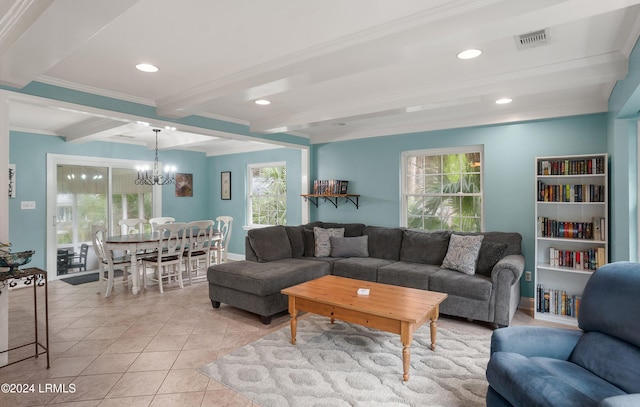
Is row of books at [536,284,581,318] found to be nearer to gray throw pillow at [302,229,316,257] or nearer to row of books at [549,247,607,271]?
row of books at [549,247,607,271]

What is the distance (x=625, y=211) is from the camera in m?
3.09

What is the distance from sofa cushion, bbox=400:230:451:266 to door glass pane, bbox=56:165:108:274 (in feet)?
17.3

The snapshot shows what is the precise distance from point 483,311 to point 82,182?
642 cm

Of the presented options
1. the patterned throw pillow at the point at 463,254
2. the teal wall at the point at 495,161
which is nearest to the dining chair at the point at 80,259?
the teal wall at the point at 495,161

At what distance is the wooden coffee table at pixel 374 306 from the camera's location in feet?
8.30

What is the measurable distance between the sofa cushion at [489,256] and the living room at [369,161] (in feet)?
1.92

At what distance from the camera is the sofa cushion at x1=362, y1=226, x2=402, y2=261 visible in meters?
4.71

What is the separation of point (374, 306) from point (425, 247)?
1912 millimetres

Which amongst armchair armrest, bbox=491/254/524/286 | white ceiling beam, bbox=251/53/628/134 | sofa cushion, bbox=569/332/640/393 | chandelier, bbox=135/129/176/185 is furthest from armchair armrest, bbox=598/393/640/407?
chandelier, bbox=135/129/176/185

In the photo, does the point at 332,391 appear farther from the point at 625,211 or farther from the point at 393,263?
the point at 625,211

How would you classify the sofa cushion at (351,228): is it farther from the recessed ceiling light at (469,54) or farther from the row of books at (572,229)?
the recessed ceiling light at (469,54)

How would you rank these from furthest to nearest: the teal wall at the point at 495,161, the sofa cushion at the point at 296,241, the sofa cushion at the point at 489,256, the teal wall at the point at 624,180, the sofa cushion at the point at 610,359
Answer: the sofa cushion at the point at 296,241
the teal wall at the point at 495,161
the sofa cushion at the point at 489,256
the teal wall at the point at 624,180
the sofa cushion at the point at 610,359

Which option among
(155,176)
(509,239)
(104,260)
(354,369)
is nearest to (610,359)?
(354,369)

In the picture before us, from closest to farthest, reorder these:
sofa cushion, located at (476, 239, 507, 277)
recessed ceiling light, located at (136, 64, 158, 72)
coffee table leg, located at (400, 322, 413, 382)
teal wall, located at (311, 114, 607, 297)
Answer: coffee table leg, located at (400, 322, 413, 382), recessed ceiling light, located at (136, 64, 158, 72), sofa cushion, located at (476, 239, 507, 277), teal wall, located at (311, 114, 607, 297)
